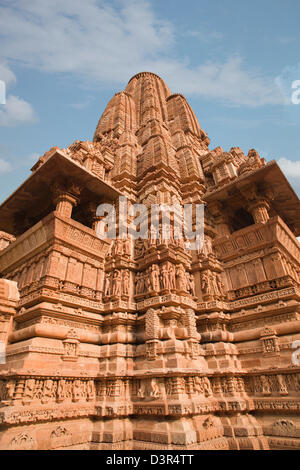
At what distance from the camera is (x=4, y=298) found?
29.5ft

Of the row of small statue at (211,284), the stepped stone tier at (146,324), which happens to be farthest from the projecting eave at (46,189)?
the row of small statue at (211,284)

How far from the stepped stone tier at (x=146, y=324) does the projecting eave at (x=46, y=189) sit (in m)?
0.05

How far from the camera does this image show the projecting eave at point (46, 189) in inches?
380

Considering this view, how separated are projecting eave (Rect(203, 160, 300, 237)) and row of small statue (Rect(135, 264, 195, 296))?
14.9 ft

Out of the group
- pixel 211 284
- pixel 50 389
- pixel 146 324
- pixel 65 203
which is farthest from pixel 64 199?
pixel 211 284

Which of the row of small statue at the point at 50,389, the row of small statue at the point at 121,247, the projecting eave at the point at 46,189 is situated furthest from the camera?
the row of small statue at the point at 121,247

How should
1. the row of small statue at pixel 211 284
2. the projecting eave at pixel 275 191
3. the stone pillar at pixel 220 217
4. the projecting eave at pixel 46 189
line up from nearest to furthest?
the projecting eave at pixel 46 189 → the row of small statue at pixel 211 284 → the projecting eave at pixel 275 191 → the stone pillar at pixel 220 217

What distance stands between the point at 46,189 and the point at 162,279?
622cm

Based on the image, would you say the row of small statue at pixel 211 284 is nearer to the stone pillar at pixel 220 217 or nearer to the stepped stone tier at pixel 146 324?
the stepped stone tier at pixel 146 324

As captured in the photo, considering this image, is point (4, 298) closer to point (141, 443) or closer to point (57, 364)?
point (57, 364)

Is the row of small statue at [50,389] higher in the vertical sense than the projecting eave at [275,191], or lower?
lower

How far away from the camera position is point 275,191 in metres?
11.8

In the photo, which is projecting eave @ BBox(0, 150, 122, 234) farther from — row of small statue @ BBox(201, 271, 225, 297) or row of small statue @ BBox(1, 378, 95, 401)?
row of small statue @ BBox(1, 378, 95, 401)
